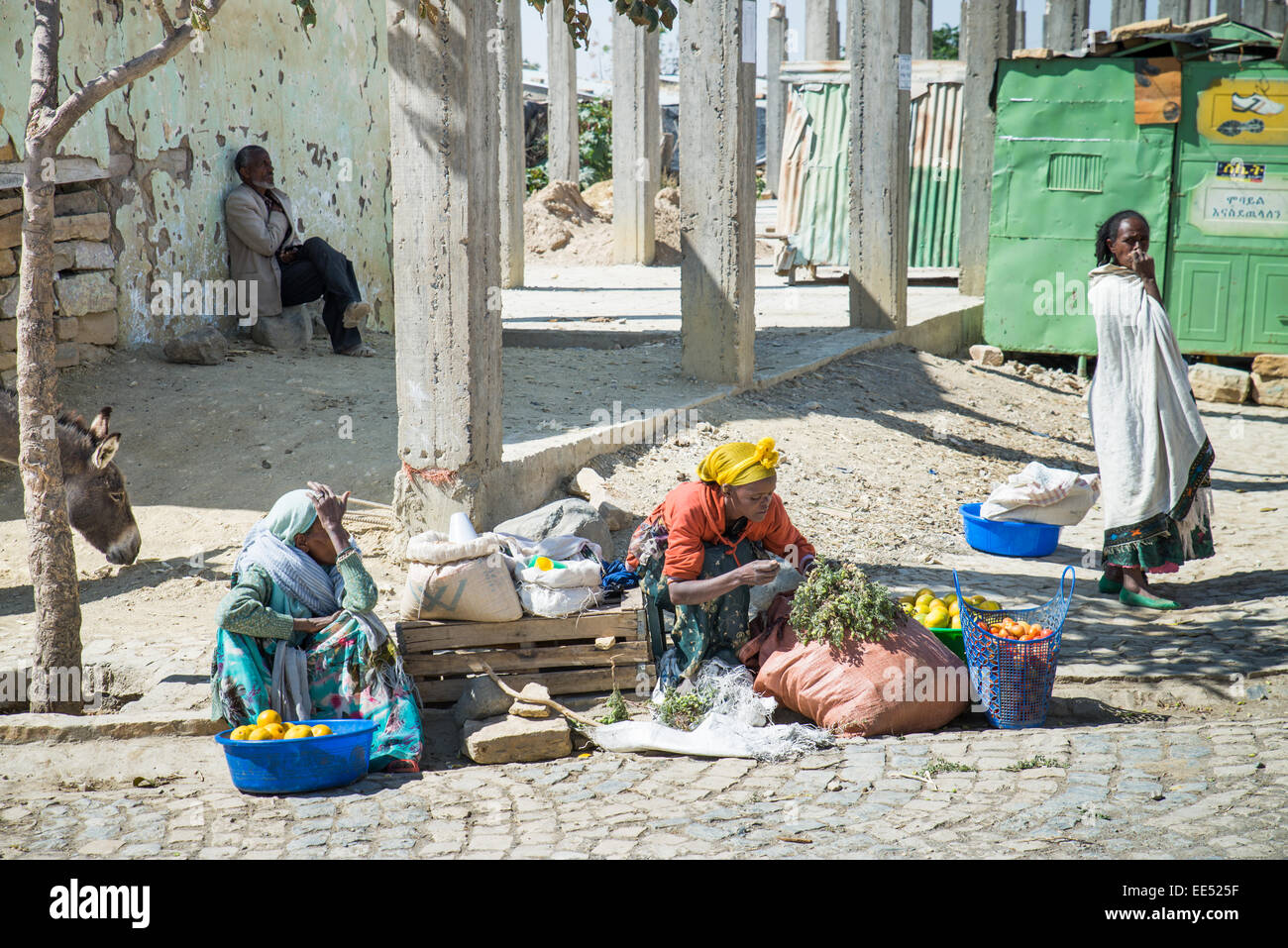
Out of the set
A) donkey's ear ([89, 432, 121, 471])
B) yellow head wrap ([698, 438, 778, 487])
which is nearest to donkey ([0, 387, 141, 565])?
donkey's ear ([89, 432, 121, 471])

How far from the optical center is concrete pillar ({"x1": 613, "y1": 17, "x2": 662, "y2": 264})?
1491cm

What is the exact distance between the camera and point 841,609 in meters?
4.46

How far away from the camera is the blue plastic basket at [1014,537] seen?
21.4 feet

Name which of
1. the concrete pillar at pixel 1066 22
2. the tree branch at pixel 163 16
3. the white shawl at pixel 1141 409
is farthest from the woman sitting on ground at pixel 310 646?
the concrete pillar at pixel 1066 22

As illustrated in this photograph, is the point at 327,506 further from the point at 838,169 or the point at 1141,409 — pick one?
the point at 838,169

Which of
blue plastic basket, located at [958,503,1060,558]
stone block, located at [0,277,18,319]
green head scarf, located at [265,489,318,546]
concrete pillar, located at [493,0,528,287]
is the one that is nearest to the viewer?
green head scarf, located at [265,489,318,546]

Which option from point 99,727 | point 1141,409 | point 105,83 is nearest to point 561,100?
point 1141,409

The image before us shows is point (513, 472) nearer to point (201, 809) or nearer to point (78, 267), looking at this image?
point (201, 809)

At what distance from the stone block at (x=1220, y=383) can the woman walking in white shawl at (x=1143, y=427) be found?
5.93 m

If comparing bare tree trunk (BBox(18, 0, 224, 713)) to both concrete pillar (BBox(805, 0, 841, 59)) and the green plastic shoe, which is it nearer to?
the green plastic shoe

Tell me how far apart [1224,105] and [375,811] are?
10.1 metres

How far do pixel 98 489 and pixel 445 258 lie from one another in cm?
222

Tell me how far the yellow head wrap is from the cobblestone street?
1031mm
